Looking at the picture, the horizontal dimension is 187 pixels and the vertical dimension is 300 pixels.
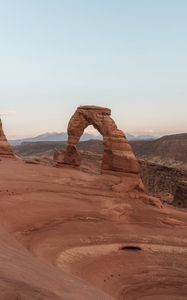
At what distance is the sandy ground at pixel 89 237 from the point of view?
14664 millimetres

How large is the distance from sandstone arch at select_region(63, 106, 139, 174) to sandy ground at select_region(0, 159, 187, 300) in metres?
1.98

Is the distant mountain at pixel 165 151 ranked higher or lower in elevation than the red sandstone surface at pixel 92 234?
lower

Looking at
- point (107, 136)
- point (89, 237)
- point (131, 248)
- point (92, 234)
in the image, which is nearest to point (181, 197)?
point (107, 136)

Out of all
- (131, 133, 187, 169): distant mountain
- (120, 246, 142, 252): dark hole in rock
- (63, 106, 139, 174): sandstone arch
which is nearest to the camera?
(120, 246, 142, 252): dark hole in rock

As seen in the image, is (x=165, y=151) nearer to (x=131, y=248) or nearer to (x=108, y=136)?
(x=108, y=136)

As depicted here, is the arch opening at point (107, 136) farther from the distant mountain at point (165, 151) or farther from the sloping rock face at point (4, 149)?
the distant mountain at point (165, 151)

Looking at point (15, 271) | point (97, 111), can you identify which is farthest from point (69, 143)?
point (15, 271)

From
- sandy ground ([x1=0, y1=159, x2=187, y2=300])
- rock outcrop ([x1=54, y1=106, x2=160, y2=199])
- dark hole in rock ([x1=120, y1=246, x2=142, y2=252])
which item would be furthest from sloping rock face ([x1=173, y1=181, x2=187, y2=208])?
dark hole in rock ([x1=120, y1=246, x2=142, y2=252])

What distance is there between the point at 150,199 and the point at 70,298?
743 inches

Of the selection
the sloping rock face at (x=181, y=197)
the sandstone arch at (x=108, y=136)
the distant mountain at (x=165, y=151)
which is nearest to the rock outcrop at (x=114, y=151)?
the sandstone arch at (x=108, y=136)

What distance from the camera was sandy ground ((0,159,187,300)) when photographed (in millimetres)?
14664

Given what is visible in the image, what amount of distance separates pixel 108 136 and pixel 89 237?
1175 centimetres

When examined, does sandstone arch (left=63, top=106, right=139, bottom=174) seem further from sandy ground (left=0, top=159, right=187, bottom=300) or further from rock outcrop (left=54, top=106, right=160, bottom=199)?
sandy ground (left=0, top=159, right=187, bottom=300)

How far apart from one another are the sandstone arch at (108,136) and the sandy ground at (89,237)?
1.98m
